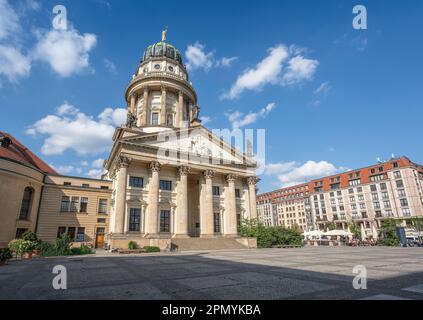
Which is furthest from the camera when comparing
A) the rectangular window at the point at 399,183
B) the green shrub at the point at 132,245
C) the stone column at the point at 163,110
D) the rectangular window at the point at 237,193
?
the rectangular window at the point at 399,183

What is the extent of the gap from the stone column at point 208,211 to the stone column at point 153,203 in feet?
19.8

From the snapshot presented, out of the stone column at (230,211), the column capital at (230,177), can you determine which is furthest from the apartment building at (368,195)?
the column capital at (230,177)

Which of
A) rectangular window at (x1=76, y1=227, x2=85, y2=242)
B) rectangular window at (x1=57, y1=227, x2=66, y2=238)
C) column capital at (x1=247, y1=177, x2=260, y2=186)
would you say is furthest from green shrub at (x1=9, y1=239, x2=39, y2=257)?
column capital at (x1=247, y1=177, x2=260, y2=186)

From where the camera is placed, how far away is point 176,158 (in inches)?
1328

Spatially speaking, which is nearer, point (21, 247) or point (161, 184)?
point (21, 247)

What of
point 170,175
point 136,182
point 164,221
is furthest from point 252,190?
point 136,182

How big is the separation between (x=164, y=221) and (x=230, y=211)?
9.76 meters

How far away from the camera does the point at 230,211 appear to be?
36.2 m

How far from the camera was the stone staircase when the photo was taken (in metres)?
28.4

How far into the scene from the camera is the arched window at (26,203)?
94.8ft

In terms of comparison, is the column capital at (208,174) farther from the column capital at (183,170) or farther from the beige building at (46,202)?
the beige building at (46,202)

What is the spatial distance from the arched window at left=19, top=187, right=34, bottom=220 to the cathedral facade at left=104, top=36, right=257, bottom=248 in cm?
936

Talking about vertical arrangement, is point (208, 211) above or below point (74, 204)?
below

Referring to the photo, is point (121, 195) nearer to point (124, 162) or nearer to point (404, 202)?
point (124, 162)
